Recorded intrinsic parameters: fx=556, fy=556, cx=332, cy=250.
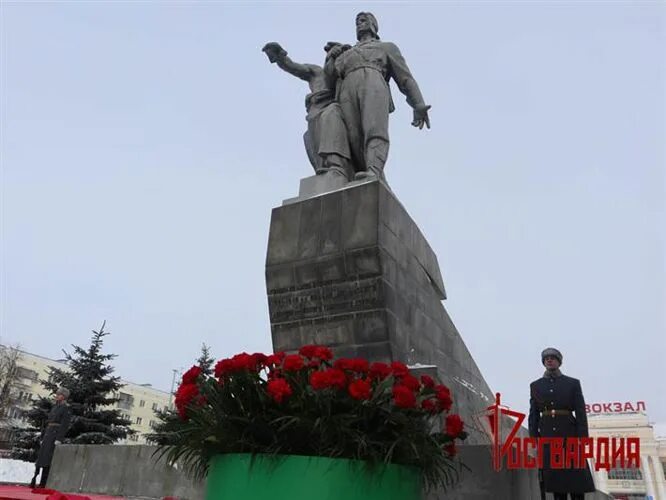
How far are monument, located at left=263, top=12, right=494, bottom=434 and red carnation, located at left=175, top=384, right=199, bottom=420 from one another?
109 inches

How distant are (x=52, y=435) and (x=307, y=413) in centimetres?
630

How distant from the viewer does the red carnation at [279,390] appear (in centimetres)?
251

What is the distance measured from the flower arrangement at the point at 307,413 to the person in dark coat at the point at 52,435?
5482mm

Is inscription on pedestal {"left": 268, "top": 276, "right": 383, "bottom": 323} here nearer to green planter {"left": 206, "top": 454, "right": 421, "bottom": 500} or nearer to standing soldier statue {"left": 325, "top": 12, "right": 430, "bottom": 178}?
standing soldier statue {"left": 325, "top": 12, "right": 430, "bottom": 178}

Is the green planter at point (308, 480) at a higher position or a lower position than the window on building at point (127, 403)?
lower

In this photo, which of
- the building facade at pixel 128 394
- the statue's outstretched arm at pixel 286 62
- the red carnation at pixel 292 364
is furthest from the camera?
the building facade at pixel 128 394

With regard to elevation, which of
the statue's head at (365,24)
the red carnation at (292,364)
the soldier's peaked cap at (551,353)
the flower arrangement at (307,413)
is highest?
the statue's head at (365,24)

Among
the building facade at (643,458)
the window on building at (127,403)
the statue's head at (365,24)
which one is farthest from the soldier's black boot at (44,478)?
the window on building at (127,403)

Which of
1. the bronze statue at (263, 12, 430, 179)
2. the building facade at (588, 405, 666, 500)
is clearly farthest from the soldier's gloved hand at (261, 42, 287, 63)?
the building facade at (588, 405, 666, 500)

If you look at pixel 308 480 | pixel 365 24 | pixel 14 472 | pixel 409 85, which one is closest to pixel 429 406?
pixel 308 480

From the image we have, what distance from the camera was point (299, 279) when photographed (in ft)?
19.6

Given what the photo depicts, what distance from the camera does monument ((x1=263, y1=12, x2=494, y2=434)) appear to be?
554 cm

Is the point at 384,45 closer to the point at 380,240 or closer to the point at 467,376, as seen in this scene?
the point at 380,240

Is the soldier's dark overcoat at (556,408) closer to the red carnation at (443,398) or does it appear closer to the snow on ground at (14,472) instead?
the red carnation at (443,398)
